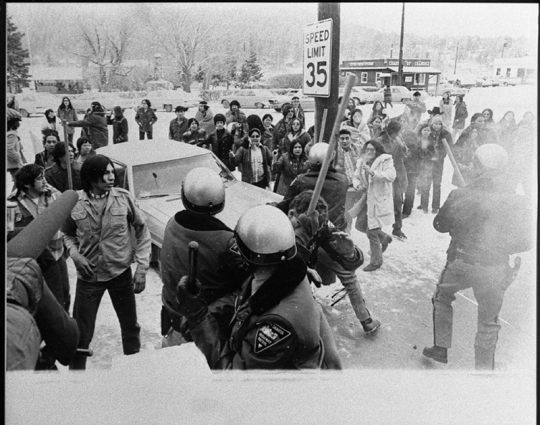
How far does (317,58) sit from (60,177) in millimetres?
1660

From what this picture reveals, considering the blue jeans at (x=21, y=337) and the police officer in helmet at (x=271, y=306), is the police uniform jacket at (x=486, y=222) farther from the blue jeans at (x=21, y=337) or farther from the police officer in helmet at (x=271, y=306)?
the blue jeans at (x=21, y=337)

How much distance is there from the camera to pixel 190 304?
2551 mm

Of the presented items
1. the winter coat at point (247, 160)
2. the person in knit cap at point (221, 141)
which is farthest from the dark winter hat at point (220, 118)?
the winter coat at point (247, 160)

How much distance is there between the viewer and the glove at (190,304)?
8.26ft

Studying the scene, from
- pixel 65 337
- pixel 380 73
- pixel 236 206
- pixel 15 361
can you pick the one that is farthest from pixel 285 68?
pixel 15 361

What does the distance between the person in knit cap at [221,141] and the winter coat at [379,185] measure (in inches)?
32.3

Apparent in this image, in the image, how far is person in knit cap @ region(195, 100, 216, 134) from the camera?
324 cm

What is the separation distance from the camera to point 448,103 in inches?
129

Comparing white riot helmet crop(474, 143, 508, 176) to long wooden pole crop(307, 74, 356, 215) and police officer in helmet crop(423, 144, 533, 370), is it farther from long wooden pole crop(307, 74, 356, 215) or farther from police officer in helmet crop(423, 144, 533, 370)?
long wooden pole crop(307, 74, 356, 215)

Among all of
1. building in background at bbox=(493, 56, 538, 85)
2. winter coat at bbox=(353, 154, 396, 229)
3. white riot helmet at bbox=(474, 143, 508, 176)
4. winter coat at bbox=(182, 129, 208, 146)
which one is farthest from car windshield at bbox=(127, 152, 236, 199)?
building in background at bbox=(493, 56, 538, 85)

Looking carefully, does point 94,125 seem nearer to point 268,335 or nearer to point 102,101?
point 102,101

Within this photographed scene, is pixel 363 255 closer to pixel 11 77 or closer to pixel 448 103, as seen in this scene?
pixel 448 103

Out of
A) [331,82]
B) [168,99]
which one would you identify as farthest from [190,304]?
[331,82]

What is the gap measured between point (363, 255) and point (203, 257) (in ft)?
3.70
